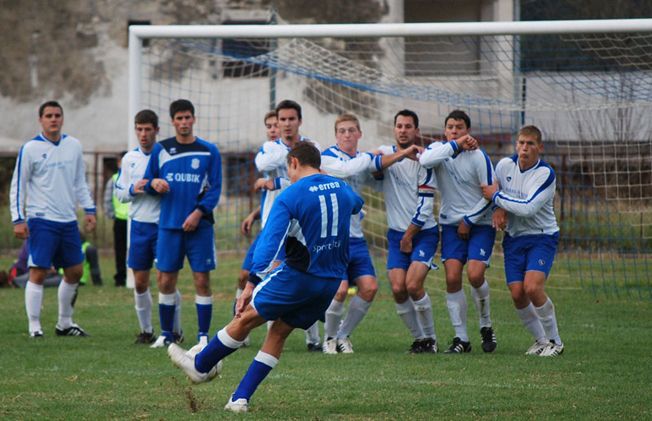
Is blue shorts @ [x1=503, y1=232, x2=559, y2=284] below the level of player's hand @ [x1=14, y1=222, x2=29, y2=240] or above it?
below

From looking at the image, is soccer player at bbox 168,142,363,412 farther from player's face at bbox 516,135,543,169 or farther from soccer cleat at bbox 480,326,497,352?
soccer cleat at bbox 480,326,497,352

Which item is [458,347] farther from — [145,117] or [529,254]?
[145,117]

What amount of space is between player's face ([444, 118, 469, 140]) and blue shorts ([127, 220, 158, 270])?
3062 millimetres

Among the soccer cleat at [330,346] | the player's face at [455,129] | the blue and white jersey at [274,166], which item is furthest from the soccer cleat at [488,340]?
the blue and white jersey at [274,166]

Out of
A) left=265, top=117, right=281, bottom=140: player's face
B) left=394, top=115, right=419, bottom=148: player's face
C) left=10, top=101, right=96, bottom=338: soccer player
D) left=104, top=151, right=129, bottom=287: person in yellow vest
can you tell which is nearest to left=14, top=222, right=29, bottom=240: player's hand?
left=10, top=101, right=96, bottom=338: soccer player

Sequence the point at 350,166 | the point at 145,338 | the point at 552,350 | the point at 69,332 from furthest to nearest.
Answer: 1. the point at 69,332
2. the point at 145,338
3. the point at 350,166
4. the point at 552,350

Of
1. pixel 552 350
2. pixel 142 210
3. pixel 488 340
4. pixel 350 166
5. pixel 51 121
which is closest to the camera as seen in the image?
pixel 552 350

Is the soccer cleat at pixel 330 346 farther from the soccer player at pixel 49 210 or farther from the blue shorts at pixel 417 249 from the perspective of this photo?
the soccer player at pixel 49 210

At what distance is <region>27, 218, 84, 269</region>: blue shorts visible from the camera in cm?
1162

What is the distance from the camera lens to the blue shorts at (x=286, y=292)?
7188 mm

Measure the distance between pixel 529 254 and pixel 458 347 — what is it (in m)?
1.13

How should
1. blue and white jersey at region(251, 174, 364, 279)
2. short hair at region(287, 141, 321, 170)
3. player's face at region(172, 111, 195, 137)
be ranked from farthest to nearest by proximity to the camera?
1. player's face at region(172, 111, 195, 137)
2. short hair at region(287, 141, 321, 170)
3. blue and white jersey at region(251, 174, 364, 279)

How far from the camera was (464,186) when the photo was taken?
34.6 ft

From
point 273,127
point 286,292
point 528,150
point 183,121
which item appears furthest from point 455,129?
point 286,292
